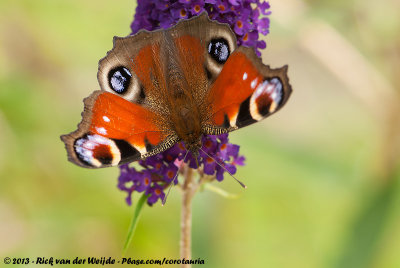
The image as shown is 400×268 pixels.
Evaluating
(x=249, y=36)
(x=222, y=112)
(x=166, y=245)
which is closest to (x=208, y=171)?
(x=222, y=112)

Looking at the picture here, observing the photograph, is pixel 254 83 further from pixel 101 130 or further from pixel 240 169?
pixel 240 169

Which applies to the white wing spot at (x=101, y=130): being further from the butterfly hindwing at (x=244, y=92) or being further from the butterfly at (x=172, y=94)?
the butterfly hindwing at (x=244, y=92)

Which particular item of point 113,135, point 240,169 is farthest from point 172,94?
point 240,169

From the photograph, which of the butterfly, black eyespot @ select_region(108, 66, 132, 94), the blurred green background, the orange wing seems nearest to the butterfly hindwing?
the butterfly

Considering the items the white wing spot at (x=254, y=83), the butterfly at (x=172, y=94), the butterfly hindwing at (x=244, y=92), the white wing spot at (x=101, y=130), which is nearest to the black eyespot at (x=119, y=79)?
the butterfly at (x=172, y=94)

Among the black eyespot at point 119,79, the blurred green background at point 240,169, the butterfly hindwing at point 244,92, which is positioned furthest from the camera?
the blurred green background at point 240,169

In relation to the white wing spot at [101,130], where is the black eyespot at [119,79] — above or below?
above

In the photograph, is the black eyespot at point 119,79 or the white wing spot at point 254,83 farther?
the black eyespot at point 119,79
